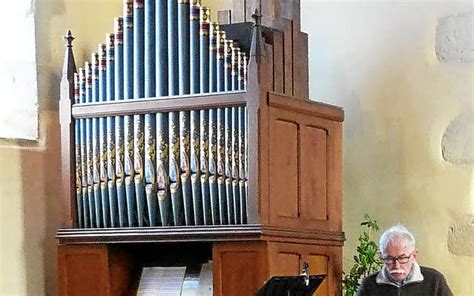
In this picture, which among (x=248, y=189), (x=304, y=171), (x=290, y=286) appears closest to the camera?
(x=290, y=286)

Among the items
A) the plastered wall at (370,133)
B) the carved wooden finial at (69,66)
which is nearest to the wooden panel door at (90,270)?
the plastered wall at (370,133)

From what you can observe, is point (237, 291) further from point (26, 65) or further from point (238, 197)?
point (26, 65)

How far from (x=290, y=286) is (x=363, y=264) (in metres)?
1.07

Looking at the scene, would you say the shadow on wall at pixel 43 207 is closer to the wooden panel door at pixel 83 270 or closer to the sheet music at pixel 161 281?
the wooden panel door at pixel 83 270

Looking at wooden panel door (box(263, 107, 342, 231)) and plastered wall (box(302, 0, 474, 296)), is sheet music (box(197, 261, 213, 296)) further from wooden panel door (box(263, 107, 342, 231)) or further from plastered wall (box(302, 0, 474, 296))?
plastered wall (box(302, 0, 474, 296))

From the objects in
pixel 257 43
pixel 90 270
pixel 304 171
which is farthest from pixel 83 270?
pixel 257 43

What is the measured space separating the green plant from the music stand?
2.77 ft

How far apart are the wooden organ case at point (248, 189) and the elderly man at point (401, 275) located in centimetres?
33

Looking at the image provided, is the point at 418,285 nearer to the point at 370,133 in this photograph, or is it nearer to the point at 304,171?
the point at 304,171

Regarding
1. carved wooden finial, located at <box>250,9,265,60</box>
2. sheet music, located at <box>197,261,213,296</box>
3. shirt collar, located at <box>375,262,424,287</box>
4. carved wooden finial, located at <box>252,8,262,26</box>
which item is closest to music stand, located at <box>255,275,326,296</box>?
shirt collar, located at <box>375,262,424,287</box>

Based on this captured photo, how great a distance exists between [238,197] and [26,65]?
1.55 m

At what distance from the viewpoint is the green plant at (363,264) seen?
17.0 feet

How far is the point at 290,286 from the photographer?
423 centimetres

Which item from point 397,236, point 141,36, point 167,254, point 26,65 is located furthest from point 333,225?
point 26,65
